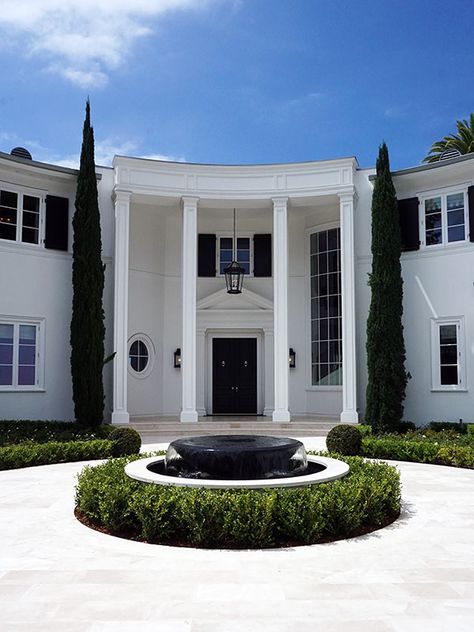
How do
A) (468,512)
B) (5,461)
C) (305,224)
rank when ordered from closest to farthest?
(468,512) < (5,461) < (305,224)

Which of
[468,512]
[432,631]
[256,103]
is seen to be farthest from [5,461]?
[256,103]

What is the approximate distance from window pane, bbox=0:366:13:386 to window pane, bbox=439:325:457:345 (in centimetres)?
1056

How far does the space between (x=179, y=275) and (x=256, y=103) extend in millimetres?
5633

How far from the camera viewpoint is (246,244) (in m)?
18.6

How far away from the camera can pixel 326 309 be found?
1766cm

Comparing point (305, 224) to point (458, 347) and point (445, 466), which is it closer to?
point (458, 347)

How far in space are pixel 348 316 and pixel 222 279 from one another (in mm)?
4545

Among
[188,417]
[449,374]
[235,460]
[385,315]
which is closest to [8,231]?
[188,417]

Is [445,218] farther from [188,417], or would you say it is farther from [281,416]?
[188,417]

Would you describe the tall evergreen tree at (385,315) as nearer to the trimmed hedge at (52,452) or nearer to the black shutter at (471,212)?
the black shutter at (471,212)

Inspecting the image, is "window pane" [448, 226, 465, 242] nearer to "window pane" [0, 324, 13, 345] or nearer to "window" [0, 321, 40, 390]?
"window" [0, 321, 40, 390]

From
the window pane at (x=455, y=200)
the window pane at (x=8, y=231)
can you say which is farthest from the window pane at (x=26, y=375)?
the window pane at (x=455, y=200)

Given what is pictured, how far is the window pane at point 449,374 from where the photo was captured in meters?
14.9

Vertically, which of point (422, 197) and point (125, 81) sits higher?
point (125, 81)
